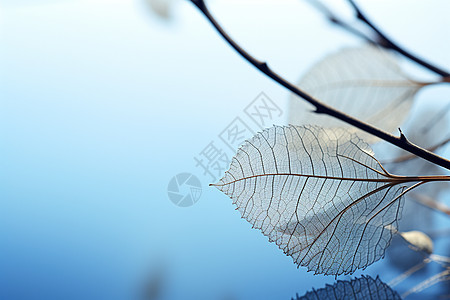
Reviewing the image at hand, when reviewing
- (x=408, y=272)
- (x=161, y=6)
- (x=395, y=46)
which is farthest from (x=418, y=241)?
(x=161, y=6)

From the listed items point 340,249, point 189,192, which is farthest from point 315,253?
point 189,192

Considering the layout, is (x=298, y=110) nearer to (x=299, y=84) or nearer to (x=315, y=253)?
(x=299, y=84)

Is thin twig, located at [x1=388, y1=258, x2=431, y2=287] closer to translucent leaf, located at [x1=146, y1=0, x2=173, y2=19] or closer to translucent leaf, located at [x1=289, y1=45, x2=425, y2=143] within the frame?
translucent leaf, located at [x1=289, y1=45, x2=425, y2=143]

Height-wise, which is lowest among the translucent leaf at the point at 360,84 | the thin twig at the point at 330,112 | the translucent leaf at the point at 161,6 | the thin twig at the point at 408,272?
the thin twig at the point at 330,112

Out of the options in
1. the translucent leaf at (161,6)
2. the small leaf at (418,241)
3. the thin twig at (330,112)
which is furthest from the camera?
the translucent leaf at (161,6)

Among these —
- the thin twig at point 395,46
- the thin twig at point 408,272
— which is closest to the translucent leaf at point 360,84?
the thin twig at point 395,46

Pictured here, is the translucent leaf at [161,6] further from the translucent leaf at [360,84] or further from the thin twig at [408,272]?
the thin twig at [408,272]
